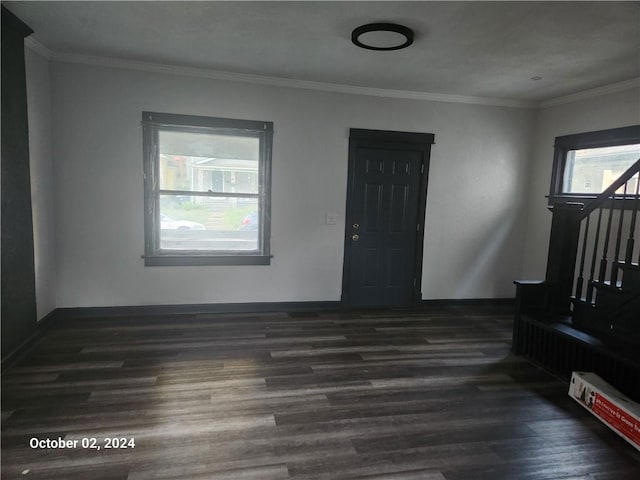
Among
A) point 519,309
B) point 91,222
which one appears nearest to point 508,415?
point 519,309

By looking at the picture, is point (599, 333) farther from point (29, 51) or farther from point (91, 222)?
point (29, 51)

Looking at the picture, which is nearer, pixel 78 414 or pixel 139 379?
pixel 78 414

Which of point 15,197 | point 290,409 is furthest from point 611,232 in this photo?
point 15,197

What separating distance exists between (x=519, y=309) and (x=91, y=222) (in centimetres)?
439

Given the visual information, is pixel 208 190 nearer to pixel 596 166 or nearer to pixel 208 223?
pixel 208 223

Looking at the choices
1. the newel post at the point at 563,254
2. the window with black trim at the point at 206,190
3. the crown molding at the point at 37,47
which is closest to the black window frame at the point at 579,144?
the newel post at the point at 563,254

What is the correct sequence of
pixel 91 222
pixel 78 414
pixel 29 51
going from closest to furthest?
pixel 78 414 → pixel 29 51 → pixel 91 222

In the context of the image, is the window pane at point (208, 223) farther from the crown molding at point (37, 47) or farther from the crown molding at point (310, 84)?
the crown molding at point (37, 47)

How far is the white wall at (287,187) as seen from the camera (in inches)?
157

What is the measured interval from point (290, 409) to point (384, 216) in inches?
112

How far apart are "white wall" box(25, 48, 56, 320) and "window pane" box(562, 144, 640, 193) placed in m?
5.79

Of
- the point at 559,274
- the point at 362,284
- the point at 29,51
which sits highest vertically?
the point at 29,51

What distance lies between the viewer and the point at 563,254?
11.2ft

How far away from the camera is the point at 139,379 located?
2.91 meters
